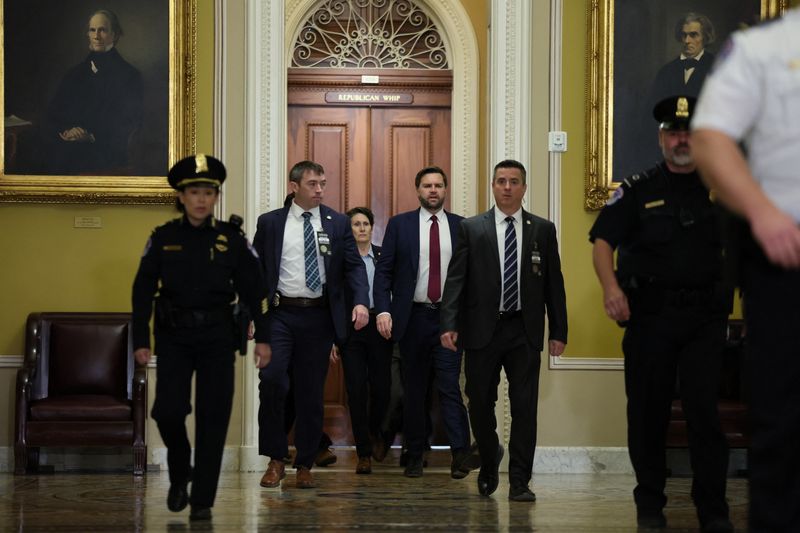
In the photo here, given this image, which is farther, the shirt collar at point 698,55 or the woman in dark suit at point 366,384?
the shirt collar at point 698,55

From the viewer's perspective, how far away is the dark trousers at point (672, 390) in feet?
15.4

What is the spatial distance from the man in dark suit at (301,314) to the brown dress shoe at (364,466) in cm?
85

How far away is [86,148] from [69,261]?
76 cm

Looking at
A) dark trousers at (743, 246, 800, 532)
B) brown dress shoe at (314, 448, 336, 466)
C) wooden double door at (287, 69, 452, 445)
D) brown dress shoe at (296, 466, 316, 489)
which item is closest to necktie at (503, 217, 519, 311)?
brown dress shoe at (296, 466, 316, 489)

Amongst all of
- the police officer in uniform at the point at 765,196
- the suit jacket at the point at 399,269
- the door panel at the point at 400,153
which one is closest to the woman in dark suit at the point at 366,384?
the suit jacket at the point at 399,269

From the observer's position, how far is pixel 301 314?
6523 millimetres

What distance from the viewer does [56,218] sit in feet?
25.0

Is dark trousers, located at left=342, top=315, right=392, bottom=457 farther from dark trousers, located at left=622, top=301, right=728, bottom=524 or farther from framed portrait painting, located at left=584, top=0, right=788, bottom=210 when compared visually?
dark trousers, located at left=622, top=301, right=728, bottom=524

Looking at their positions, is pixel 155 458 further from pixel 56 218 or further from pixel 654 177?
pixel 654 177

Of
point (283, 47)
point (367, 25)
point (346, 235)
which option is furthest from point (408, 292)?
point (367, 25)

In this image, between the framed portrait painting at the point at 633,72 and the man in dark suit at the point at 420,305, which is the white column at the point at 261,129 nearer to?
the man in dark suit at the point at 420,305

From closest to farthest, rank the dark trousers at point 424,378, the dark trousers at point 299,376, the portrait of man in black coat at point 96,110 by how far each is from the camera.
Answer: the dark trousers at point 299,376 → the dark trousers at point 424,378 → the portrait of man in black coat at point 96,110

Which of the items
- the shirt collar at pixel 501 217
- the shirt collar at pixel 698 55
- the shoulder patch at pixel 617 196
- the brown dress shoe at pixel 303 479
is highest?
the shirt collar at pixel 698 55

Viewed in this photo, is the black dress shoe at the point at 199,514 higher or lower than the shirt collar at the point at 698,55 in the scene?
lower
